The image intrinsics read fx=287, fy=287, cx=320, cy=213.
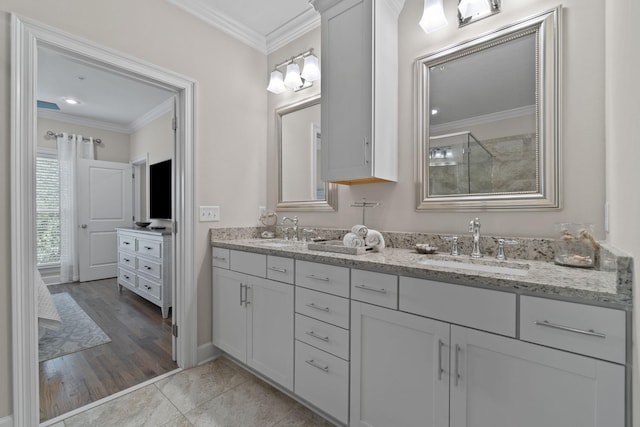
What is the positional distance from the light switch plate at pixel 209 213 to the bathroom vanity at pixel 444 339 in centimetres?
63

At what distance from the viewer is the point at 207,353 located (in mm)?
2227

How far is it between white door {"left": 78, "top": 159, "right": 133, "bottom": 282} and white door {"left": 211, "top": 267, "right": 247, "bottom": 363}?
3.75 meters

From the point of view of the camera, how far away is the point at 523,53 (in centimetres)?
145

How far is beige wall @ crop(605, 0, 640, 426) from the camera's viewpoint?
0.71m

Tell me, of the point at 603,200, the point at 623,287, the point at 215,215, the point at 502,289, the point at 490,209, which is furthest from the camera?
the point at 215,215

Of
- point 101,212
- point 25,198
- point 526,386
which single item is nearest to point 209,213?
point 25,198

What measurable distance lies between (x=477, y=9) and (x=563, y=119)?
28.8 inches

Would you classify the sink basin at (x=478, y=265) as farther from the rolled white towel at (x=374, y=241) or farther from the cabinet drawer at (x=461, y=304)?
the rolled white towel at (x=374, y=241)

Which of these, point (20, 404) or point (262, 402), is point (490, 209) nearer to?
point (262, 402)

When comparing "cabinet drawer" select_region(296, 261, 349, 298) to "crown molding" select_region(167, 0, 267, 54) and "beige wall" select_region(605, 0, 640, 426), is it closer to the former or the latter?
"beige wall" select_region(605, 0, 640, 426)

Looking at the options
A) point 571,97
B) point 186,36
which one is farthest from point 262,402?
point 186,36

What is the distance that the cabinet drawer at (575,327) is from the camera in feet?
2.62

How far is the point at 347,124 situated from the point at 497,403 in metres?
1.52

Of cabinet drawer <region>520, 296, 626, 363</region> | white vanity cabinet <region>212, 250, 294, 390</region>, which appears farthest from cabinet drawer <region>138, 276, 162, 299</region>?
cabinet drawer <region>520, 296, 626, 363</region>
